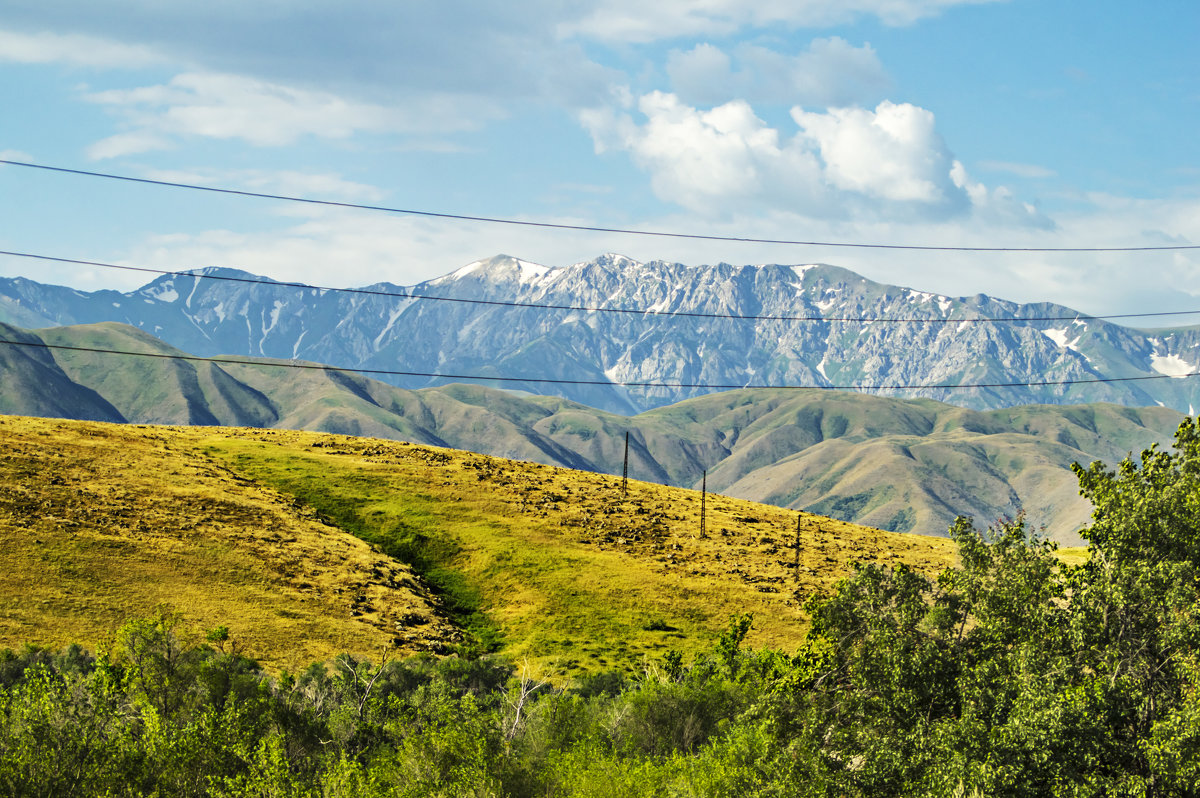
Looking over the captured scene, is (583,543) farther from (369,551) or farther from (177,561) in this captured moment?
(177,561)

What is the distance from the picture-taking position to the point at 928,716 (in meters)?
33.2

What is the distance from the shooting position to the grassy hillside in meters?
94.1

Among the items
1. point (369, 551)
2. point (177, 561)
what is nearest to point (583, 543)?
point (369, 551)

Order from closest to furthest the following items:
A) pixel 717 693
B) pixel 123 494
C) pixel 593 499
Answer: pixel 717 693 < pixel 123 494 < pixel 593 499

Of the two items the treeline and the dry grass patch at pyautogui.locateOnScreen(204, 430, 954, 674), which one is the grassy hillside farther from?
the treeline

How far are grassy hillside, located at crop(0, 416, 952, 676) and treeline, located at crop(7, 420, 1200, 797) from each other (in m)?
47.7

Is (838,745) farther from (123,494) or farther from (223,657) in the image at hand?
(123,494)

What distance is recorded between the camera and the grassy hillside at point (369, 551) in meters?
94.1

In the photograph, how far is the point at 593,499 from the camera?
156250mm

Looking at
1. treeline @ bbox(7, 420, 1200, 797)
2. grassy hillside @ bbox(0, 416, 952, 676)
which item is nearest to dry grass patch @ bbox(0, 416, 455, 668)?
grassy hillside @ bbox(0, 416, 952, 676)

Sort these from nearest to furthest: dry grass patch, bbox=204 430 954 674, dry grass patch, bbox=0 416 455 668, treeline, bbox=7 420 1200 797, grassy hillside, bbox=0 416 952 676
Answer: treeline, bbox=7 420 1200 797, dry grass patch, bbox=0 416 455 668, grassy hillside, bbox=0 416 952 676, dry grass patch, bbox=204 430 954 674

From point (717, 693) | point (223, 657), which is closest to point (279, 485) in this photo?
point (223, 657)

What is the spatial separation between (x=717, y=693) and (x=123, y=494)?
87.4 meters

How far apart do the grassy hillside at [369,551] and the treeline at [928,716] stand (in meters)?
47.7
